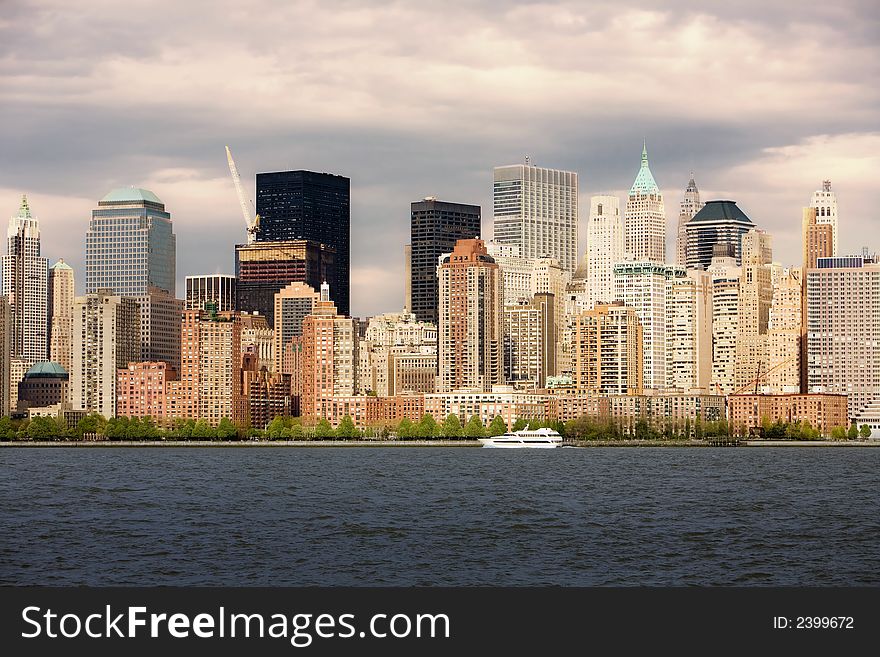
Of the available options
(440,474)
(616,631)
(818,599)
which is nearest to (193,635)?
(616,631)

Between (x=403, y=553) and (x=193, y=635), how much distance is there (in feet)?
93.6

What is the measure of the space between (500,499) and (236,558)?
35.1 metres

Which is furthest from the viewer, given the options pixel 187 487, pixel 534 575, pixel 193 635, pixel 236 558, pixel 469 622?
pixel 187 487

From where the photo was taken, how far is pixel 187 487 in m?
104

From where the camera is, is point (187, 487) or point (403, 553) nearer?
point (403, 553)

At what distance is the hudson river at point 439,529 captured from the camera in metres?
52.7

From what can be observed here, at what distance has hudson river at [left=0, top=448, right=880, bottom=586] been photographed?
52.7 metres

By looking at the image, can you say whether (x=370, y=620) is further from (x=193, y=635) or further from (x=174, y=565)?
(x=174, y=565)

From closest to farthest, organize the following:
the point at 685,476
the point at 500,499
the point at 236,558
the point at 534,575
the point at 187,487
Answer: the point at 534,575 < the point at 236,558 < the point at 500,499 < the point at 187,487 < the point at 685,476

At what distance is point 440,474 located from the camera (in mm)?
126000

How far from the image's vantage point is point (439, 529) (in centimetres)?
6838

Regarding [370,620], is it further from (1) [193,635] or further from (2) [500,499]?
(2) [500,499]

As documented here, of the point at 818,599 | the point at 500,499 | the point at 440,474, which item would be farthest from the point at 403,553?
the point at 440,474

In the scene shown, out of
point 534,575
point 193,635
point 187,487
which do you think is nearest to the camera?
point 193,635
